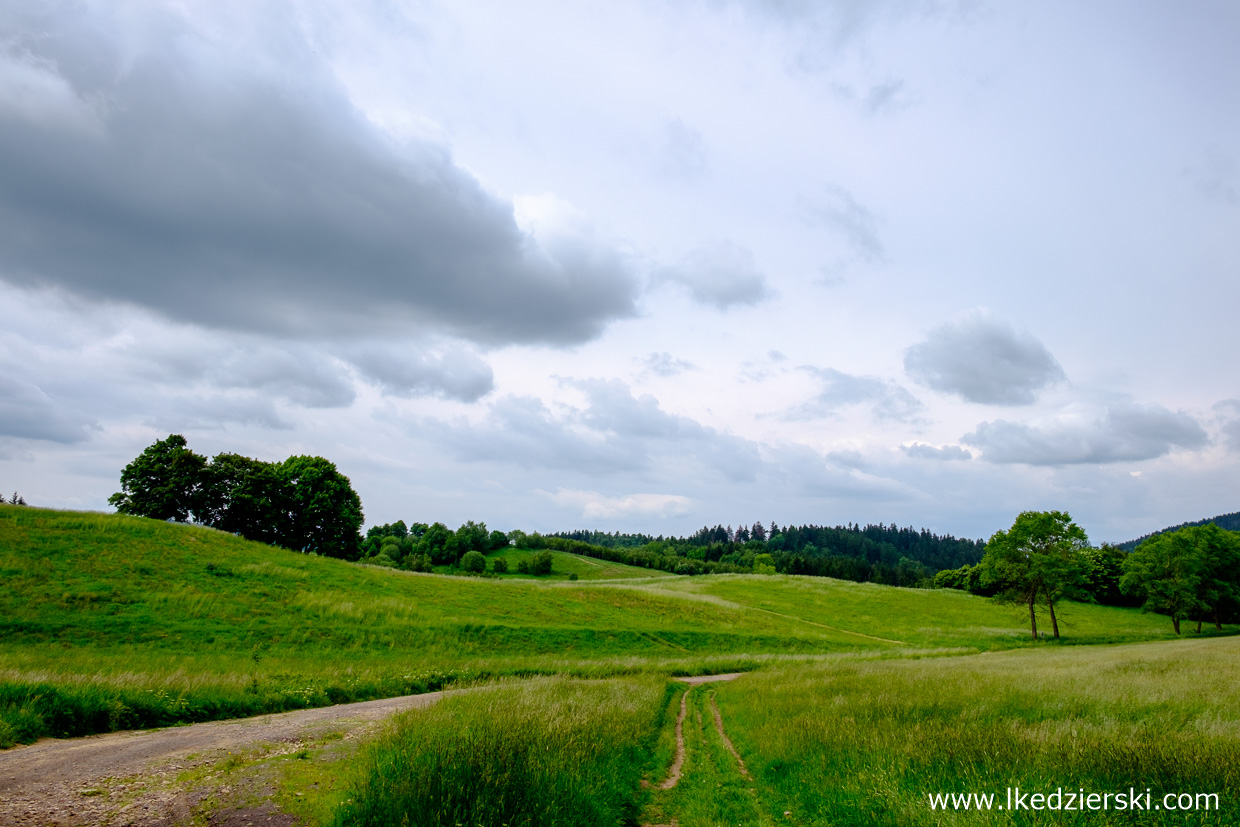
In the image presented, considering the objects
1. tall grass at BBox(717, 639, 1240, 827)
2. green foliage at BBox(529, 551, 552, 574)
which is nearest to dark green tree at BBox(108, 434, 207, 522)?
tall grass at BBox(717, 639, 1240, 827)

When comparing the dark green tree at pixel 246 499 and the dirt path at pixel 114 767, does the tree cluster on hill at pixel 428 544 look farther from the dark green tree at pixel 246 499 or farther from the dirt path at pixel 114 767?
Result: the dirt path at pixel 114 767

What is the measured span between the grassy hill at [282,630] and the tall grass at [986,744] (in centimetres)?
1387

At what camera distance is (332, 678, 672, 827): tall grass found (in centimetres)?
686

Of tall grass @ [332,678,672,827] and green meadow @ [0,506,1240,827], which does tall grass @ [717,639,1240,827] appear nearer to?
green meadow @ [0,506,1240,827]

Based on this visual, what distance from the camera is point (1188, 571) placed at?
177ft

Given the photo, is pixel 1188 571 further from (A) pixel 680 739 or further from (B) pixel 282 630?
(B) pixel 282 630

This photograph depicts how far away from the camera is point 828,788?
870 centimetres

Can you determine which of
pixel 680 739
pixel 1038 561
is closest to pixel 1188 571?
pixel 1038 561

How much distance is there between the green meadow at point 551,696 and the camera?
7.66m

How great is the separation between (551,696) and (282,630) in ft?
69.8

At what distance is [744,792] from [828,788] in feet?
5.64

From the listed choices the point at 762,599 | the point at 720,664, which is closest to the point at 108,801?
the point at 720,664

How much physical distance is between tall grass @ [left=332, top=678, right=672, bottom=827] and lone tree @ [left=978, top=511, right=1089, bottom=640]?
1962 inches

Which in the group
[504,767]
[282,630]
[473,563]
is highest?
[504,767]
